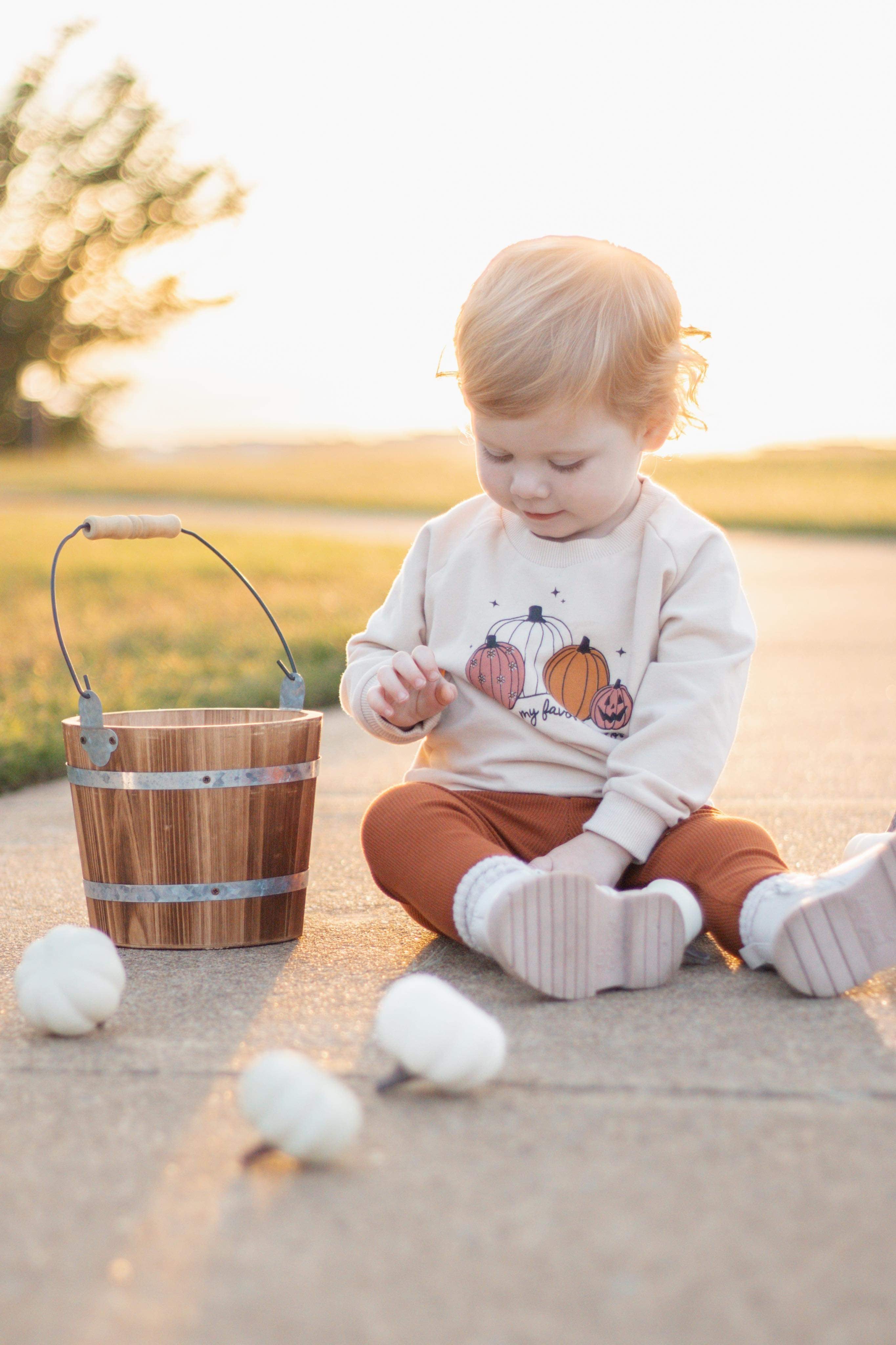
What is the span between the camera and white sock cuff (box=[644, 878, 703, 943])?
1.81 meters

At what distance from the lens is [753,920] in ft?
6.02

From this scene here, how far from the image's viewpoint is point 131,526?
7.30ft

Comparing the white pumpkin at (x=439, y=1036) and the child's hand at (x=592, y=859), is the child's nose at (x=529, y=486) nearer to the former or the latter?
the child's hand at (x=592, y=859)

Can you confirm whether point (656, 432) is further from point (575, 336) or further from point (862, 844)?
point (862, 844)

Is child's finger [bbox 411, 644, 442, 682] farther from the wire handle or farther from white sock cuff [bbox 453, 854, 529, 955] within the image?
white sock cuff [bbox 453, 854, 529, 955]

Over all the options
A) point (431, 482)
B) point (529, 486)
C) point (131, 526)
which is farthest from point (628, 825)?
point (431, 482)

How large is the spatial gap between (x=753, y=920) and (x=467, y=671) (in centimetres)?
63

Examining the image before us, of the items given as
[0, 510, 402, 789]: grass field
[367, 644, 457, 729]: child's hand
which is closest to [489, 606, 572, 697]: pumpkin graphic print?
[367, 644, 457, 729]: child's hand

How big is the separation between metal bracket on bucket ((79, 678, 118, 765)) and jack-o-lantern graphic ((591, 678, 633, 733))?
746 millimetres

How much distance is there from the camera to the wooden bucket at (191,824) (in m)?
1.98

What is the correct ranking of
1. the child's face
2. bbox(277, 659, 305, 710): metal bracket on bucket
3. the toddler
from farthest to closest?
bbox(277, 659, 305, 710): metal bracket on bucket, the child's face, the toddler

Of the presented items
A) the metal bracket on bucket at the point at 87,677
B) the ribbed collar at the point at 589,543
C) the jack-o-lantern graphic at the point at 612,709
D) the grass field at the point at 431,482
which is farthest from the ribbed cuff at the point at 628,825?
the grass field at the point at 431,482

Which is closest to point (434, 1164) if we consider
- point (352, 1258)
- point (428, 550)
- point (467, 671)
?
point (352, 1258)

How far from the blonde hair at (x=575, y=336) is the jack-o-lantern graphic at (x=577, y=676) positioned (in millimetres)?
371
